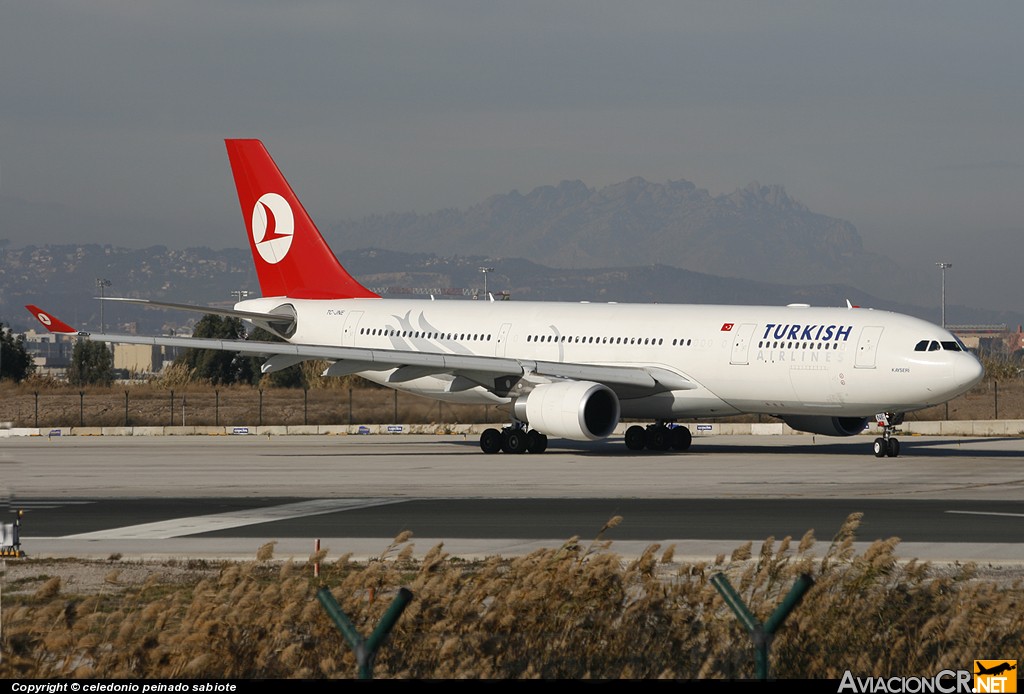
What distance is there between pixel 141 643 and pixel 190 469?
85.6 feet

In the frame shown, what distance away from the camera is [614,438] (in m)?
51.0

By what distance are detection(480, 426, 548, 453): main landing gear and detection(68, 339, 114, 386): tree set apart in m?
53.8

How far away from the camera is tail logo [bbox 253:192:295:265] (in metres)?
51.1

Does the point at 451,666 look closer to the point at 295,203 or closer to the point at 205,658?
the point at 205,658

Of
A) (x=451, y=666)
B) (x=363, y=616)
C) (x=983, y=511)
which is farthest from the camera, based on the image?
(x=983, y=511)

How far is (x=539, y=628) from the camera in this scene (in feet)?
40.2

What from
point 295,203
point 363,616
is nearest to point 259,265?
point 295,203

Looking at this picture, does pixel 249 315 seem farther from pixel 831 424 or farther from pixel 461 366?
pixel 831 424

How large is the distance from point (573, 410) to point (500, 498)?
423 inches

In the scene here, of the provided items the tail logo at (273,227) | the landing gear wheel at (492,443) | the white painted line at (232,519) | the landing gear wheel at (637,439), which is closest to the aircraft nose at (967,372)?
the landing gear wheel at (637,439)

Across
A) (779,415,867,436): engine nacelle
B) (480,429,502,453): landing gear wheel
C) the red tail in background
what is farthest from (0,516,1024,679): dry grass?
the red tail in background

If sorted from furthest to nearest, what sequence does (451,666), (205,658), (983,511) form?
(983,511)
(451,666)
(205,658)

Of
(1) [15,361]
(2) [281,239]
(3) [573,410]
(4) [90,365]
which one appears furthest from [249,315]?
(4) [90,365]

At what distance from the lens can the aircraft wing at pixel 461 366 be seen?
40750mm
